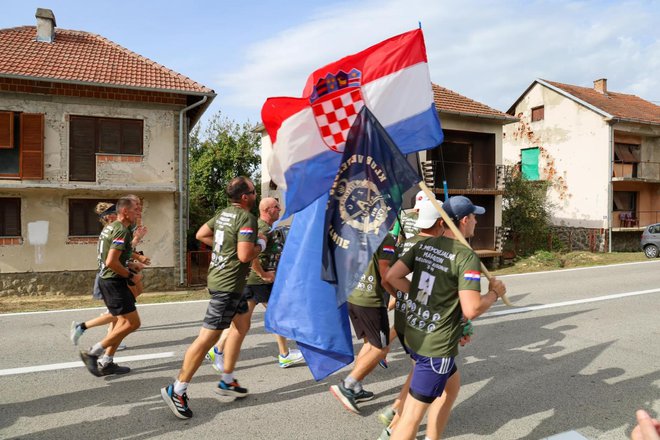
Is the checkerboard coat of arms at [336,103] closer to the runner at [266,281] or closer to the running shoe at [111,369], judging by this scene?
the runner at [266,281]

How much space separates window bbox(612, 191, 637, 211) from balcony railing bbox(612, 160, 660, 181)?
931mm

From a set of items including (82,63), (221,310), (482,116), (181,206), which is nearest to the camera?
(221,310)

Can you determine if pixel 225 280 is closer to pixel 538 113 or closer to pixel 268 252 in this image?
pixel 268 252

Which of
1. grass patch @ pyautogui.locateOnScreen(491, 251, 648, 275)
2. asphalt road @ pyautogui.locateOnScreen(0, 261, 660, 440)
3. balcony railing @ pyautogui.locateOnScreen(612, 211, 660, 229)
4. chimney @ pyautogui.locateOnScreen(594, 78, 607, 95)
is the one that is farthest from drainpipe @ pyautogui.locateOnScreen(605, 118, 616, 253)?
asphalt road @ pyautogui.locateOnScreen(0, 261, 660, 440)

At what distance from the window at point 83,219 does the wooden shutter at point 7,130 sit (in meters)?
2.18

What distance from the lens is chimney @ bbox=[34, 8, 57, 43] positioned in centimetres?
1639

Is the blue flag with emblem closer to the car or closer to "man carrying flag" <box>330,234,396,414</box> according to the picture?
"man carrying flag" <box>330,234,396,414</box>

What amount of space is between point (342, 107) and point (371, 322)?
1840mm

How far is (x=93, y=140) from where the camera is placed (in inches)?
566

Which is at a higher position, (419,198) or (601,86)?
(601,86)

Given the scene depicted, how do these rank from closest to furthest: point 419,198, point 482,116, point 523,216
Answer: point 419,198 < point 482,116 < point 523,216

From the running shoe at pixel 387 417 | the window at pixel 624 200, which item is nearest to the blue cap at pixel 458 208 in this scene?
the running shoe at pixel 387 417

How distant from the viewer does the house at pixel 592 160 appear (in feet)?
79.9

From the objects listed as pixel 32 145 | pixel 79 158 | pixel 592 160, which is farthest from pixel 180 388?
pixel 592 160
